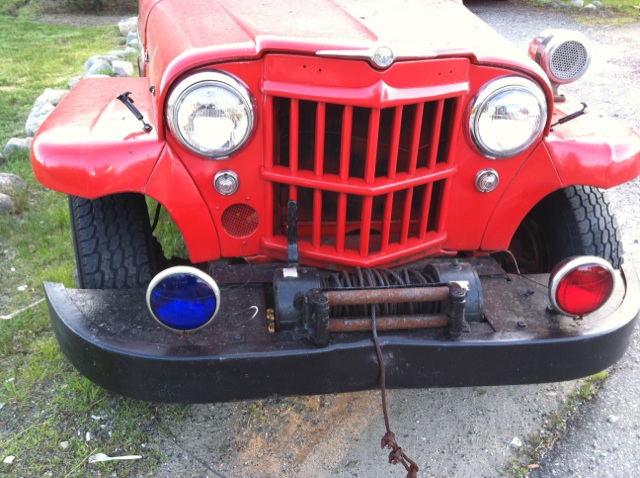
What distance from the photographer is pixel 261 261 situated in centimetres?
232

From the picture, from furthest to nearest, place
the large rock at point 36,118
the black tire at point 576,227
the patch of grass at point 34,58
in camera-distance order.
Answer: the patch of grass at point 34,58
the large rock at point 36,118
the black tire at point 576,227

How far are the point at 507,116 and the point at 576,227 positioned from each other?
71cm

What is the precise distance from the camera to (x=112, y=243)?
7.65ft

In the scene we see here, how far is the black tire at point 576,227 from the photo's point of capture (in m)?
2.53

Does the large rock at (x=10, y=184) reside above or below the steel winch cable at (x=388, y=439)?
below

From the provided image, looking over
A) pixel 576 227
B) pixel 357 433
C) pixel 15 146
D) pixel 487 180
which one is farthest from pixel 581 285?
pixel 15 146

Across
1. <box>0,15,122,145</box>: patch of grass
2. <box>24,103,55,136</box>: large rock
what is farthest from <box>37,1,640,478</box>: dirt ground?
<box>0,15,122,145</box>: patch of grass

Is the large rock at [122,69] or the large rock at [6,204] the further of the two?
the large rock at [122,69]

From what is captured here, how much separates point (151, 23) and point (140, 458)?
2.01 meters

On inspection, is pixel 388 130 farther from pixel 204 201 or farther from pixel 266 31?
pixel 204 201

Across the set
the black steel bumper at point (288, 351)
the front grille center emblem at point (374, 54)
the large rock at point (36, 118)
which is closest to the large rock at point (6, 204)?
the large rock at point (36, 118)

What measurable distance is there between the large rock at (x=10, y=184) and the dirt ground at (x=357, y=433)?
2441 mm

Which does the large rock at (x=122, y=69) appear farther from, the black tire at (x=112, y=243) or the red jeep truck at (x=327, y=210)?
the black tire at (x=112, y=243)

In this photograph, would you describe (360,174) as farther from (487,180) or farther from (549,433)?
(549,433)
